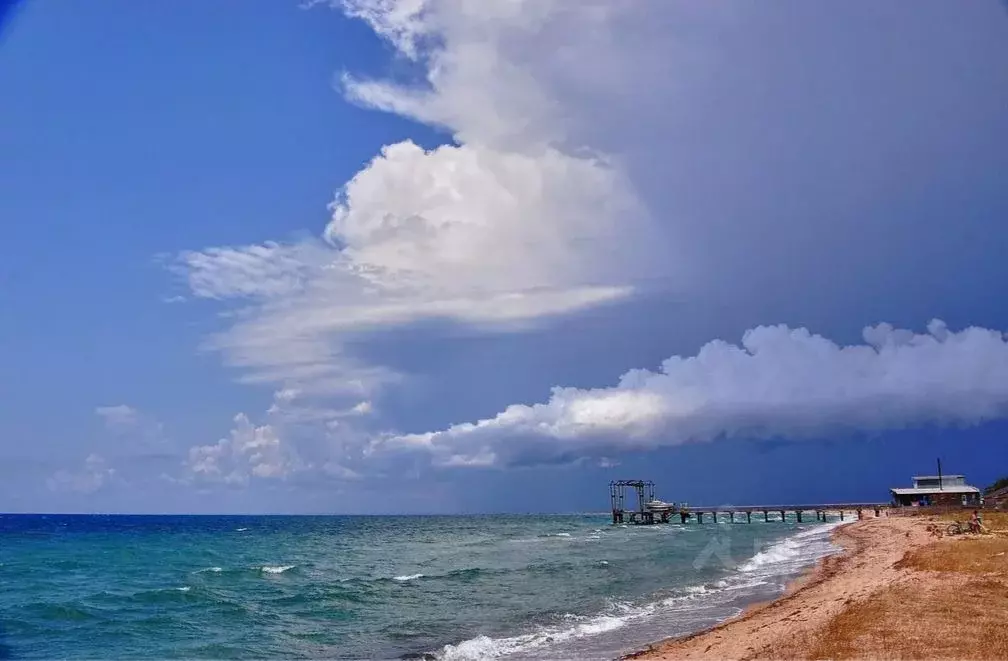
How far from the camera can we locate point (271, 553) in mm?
67625

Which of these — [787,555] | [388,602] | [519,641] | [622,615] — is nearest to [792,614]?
[622,615]

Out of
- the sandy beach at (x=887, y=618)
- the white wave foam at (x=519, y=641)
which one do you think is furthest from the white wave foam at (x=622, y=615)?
the sandy beach at (x=887, y=618)

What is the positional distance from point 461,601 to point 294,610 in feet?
22.2

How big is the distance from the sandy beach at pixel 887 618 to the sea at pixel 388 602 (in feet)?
6.96

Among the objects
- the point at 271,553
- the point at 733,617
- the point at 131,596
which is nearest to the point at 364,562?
the point at 271,553

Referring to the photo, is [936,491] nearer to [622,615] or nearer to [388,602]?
[622,615]

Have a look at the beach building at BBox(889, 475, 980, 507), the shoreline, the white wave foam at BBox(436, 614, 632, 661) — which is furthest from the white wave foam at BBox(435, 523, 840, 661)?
the beach building at BBox(889, 475, 980, 507)

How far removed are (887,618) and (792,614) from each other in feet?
14.1

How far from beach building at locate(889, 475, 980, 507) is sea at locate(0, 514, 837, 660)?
27517 mm

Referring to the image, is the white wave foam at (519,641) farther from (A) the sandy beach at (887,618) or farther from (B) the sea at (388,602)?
(A) the sandy beach at (887,618)

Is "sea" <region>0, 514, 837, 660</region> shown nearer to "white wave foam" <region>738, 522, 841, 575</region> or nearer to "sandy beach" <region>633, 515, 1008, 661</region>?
"white wave foam" <region>738, 522, 841, 575</region>

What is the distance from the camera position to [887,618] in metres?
17.6

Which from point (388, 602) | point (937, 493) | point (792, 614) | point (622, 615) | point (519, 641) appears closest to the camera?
point (792, 614)

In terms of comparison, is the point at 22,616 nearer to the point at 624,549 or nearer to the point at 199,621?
the point at 199,621
